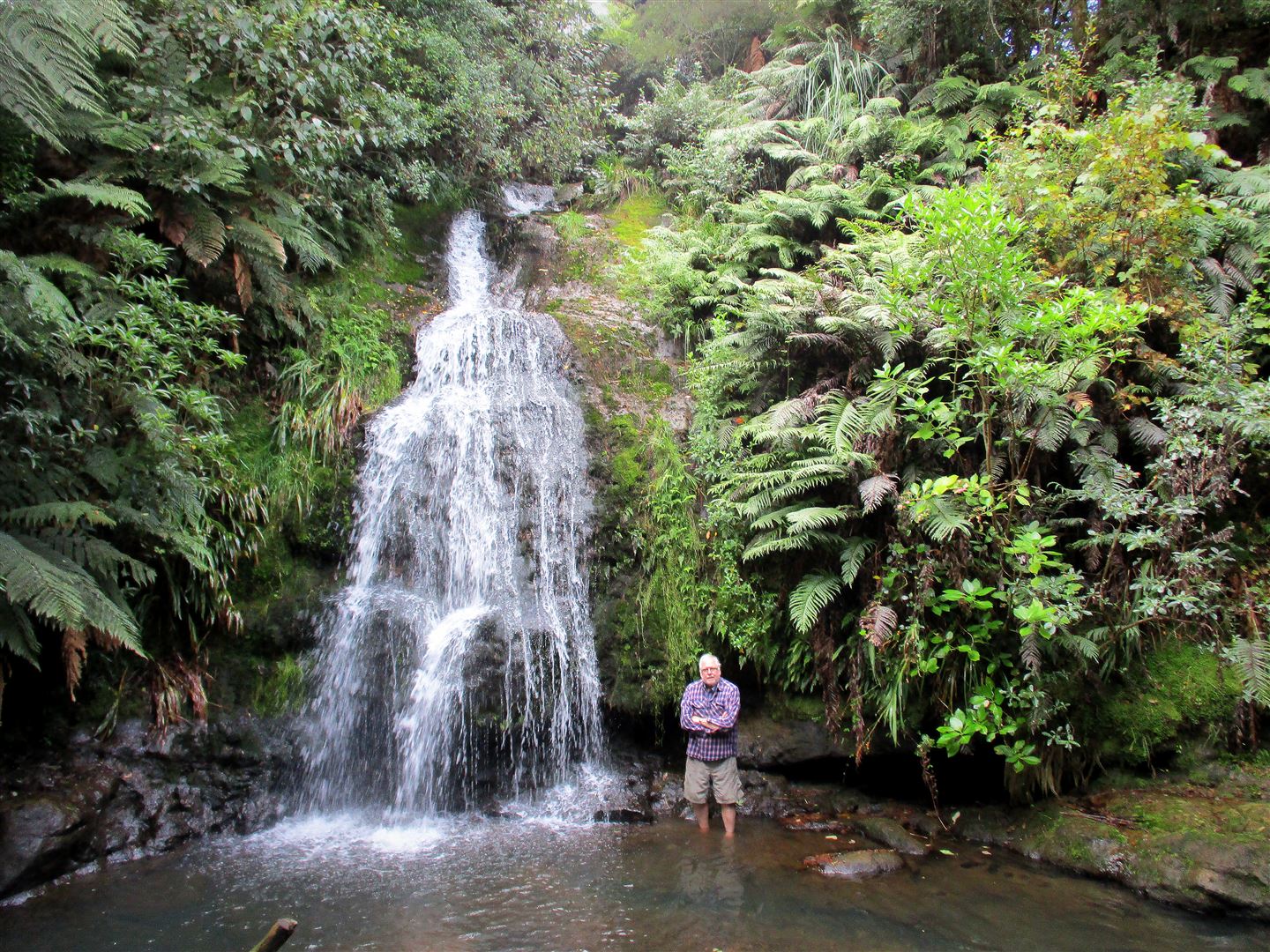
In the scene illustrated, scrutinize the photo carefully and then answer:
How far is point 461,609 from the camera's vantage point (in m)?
6.81

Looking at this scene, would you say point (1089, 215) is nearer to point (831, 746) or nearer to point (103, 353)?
point (831, 746)

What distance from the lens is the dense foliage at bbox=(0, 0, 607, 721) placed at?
4.59 metres

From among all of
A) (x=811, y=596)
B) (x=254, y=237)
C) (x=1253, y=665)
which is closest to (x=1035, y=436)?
(x=1253, y=665)

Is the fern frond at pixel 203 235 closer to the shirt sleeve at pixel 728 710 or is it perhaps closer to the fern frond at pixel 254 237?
the fern frond at pixel 254 237

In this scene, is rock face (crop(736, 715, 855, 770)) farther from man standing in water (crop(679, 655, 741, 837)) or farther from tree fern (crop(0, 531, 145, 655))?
tree fern (crop(0, 531, 145, 655))

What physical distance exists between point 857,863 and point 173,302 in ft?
23.4

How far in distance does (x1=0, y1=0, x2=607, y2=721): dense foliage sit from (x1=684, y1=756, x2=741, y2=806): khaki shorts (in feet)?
13.5

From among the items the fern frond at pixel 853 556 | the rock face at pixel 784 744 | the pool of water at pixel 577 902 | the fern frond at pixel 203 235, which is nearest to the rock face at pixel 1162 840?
the pool of water at pixel 577 902

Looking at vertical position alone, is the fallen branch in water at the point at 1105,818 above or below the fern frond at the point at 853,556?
below

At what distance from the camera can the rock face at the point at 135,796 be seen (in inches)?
178

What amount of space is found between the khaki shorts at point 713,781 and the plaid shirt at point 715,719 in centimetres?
6

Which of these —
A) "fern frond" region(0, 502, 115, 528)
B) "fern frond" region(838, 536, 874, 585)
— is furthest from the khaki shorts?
"fern frond" region(0, 502, 115, 528)

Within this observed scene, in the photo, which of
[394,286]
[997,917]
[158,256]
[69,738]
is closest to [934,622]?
[997,917]

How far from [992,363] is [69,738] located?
770cm
